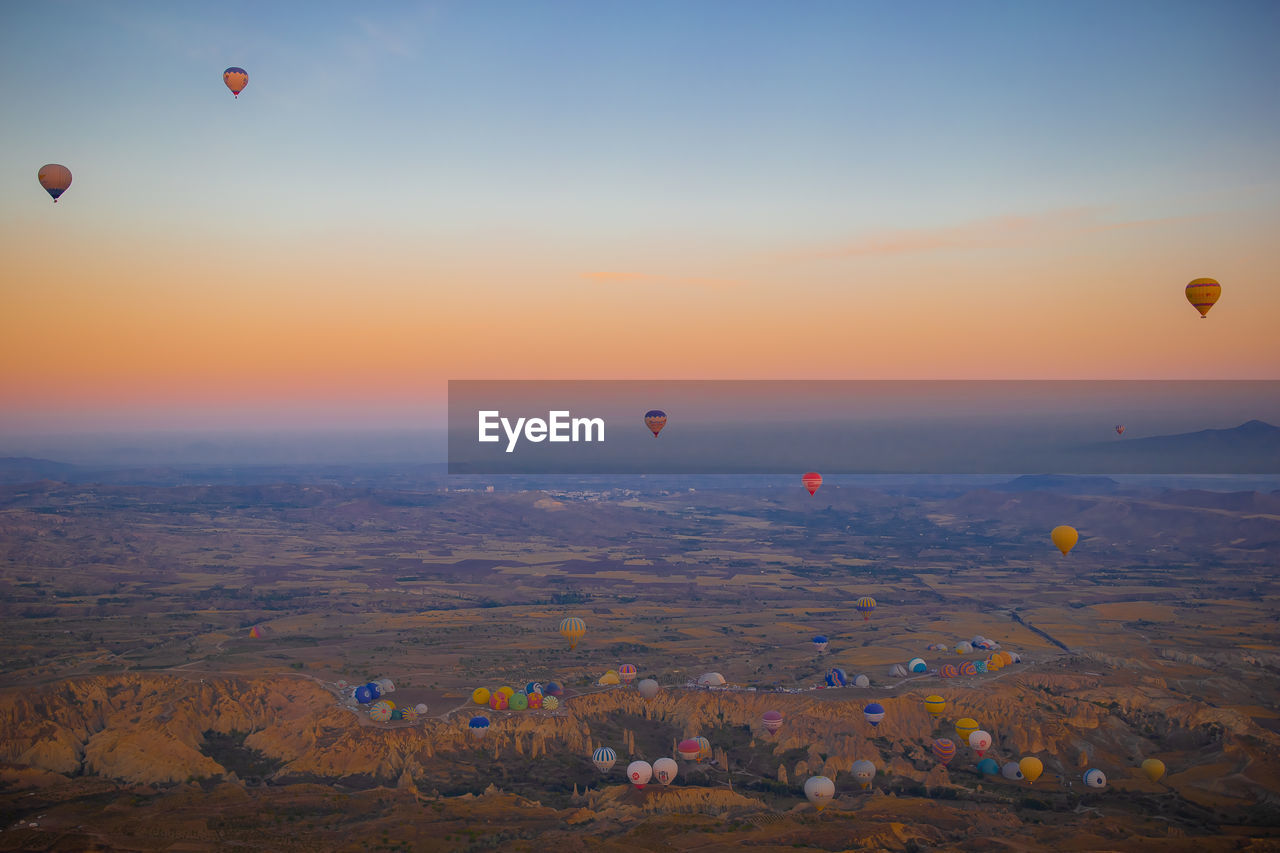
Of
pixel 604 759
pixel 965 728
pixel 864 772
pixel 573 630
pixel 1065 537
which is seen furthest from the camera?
pixel 1065 537

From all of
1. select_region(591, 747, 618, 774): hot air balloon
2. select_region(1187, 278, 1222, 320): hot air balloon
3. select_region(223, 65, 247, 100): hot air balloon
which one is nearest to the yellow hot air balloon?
select_region(1187, 278, 1222, 320): hot air balloon

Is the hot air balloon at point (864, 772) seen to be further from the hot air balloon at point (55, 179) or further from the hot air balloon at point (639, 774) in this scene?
the hot air balloon at point (55, 179)

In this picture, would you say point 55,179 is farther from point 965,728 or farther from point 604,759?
point 965,728

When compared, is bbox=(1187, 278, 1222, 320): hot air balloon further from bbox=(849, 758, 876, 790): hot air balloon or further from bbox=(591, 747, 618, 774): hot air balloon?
bbox=(591, 747, 618, 774): hot air balloon

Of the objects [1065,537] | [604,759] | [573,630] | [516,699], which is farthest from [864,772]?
[1065,537]

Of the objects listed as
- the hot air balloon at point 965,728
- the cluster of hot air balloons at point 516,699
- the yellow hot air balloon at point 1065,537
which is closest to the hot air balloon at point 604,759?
the cluster of hot air balloons at point 516,699

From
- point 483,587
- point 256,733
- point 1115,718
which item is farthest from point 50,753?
point 483,587
